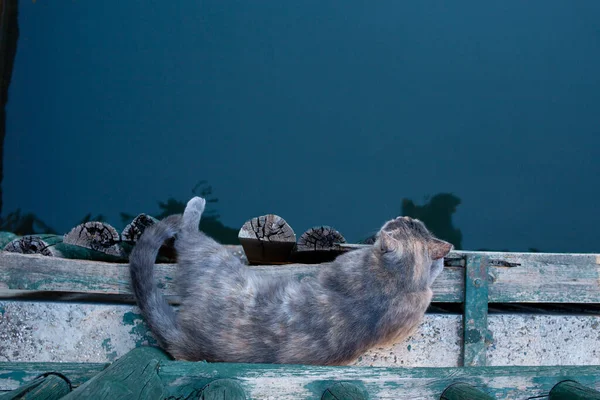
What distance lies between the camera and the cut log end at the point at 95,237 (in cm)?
245

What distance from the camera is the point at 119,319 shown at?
2.29m

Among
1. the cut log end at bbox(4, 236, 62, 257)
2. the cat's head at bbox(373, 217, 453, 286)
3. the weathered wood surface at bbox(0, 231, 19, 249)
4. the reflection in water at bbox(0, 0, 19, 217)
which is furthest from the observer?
the reflection in water at bbox(0, 0, 19, 217)

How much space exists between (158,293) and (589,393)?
5.54 feet

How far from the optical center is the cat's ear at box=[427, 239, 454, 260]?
7.36 feet

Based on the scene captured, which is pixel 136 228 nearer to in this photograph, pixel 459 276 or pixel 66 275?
pixel 66 275

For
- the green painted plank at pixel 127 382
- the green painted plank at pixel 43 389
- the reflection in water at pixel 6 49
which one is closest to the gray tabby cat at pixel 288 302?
the green painted plank at pixel 127 382

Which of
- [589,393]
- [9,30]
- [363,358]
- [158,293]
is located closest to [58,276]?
[158,293]

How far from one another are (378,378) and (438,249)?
0.88 m

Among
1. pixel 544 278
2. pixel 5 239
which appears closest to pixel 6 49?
pixel 5 239

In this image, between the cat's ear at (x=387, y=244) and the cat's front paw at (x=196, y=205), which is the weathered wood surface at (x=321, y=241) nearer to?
the cat's ear at (x=387, y=244)

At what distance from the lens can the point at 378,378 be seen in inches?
60.8

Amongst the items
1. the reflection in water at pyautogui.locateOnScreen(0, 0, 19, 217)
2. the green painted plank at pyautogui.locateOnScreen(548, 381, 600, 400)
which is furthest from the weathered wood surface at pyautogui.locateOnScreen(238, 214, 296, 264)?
the reflection in water at pyautogui.locateOnScreen(0, 0, 19, 217)

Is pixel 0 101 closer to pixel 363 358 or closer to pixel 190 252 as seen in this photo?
pixel 190 252

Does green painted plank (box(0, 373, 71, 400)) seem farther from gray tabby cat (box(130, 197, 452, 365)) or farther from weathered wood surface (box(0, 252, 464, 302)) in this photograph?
weathered wood surface (box(0, 252, 464, 302))
